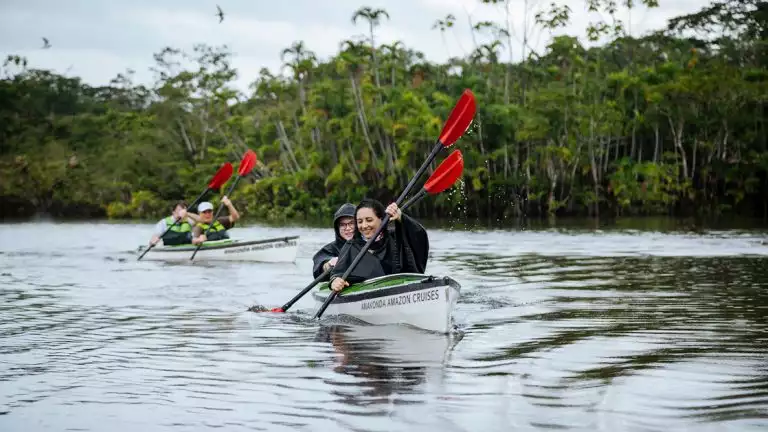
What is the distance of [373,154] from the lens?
137 feet

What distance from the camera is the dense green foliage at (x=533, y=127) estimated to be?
38.2m

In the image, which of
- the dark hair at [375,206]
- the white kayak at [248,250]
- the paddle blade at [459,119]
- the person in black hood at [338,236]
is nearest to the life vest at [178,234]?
the white kayak at [248,250]

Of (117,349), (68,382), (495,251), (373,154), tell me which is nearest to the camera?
(68,382)

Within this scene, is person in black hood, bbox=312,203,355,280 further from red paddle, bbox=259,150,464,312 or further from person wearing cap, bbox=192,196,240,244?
person wearing cap, bbox=192,196,240,244

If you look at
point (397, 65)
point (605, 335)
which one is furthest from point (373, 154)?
point (605, 335)

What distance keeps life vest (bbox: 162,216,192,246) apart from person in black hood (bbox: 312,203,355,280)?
10050 mm

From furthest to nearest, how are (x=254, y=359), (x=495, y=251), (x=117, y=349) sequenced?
(x=495, y=251) < (x=117, y=349) < (x=254, y=359)

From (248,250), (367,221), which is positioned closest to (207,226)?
(248,250)

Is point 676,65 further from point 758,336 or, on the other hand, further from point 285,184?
point 758,336

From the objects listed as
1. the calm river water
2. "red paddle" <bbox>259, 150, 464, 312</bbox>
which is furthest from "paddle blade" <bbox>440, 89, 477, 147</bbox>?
the calm river water

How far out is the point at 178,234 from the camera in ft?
68.9

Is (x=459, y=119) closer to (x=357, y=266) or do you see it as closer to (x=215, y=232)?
(x=357, y=266)

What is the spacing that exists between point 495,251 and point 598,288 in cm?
852

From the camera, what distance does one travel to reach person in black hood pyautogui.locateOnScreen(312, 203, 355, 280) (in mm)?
10914
